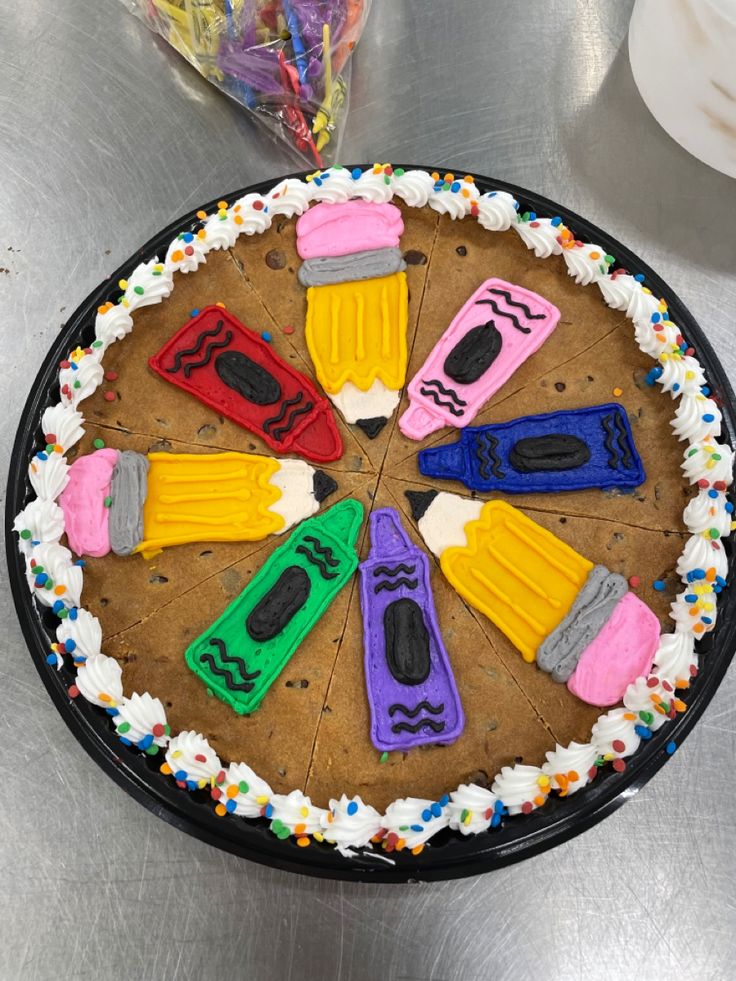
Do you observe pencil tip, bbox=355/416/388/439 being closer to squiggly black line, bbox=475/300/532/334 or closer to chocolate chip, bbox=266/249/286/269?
squiggly black line, bbox=475/300/532/334

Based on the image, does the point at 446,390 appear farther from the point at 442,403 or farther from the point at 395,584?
the point at 395,584

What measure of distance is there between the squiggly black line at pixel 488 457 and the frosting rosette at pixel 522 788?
1.17 metres

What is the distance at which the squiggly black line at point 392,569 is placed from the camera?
3.37m

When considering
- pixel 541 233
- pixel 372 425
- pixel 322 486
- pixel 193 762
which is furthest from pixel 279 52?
pixel 193 762

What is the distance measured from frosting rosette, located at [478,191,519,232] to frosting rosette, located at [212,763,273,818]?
2.53 m

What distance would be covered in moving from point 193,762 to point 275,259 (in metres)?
2.16

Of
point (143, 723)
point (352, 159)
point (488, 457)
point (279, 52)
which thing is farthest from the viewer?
point (352, 159)

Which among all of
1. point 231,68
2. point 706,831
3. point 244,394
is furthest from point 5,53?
point 706,831

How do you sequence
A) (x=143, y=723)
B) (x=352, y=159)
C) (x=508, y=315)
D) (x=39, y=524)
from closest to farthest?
1. (x=143, y=723)
2. (x=39, y=524)
3. (x=508, y=315)
4. (x=352, y=159)

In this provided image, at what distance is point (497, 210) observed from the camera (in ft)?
11.9

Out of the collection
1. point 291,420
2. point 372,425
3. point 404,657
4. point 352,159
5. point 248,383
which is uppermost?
point 352,159

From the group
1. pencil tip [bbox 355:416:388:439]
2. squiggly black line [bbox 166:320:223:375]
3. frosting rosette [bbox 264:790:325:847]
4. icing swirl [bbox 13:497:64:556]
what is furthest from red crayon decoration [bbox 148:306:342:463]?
frosting rosette [bbox 264:790:325:847]

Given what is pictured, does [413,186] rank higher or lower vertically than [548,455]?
higher

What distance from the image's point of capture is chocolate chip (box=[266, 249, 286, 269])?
3.69 m
